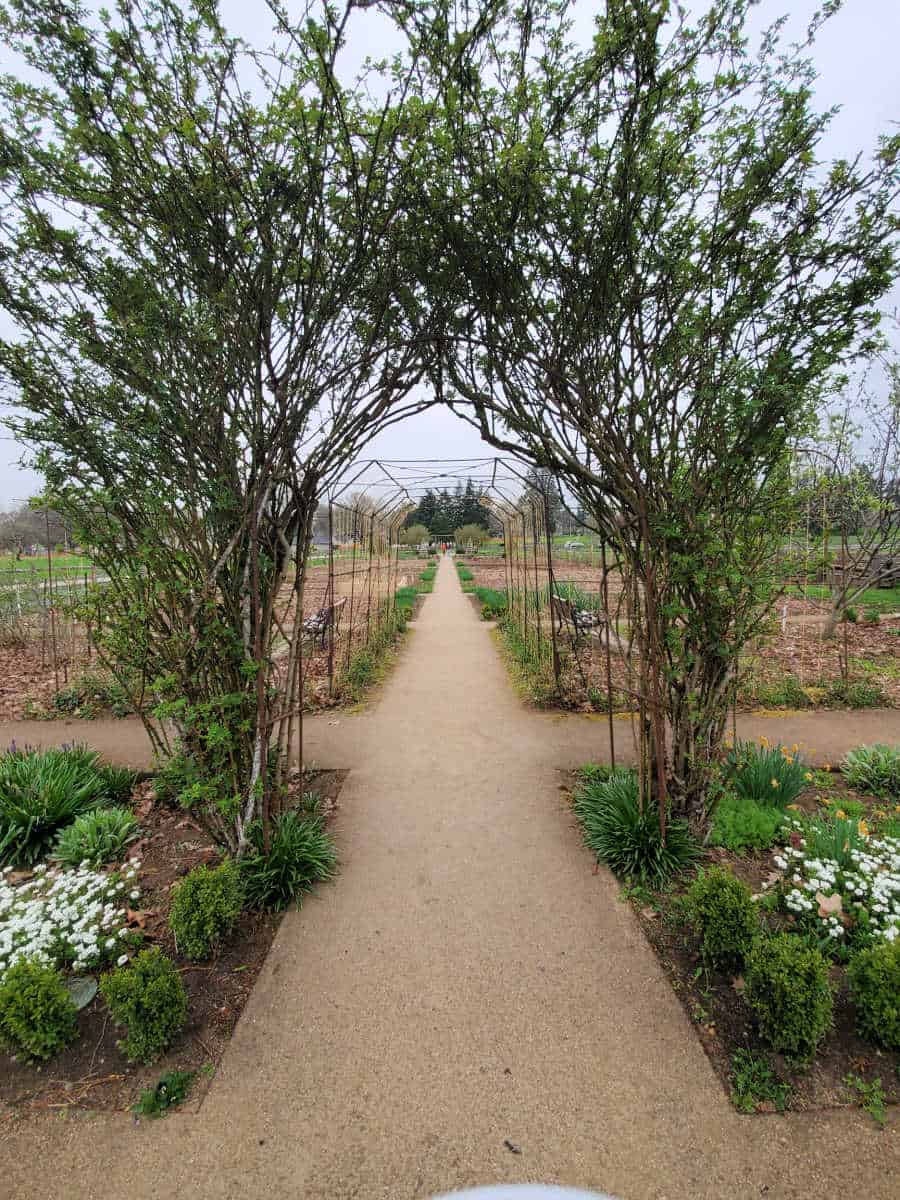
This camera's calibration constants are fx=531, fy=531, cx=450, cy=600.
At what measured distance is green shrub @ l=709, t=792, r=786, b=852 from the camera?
11.0 feet

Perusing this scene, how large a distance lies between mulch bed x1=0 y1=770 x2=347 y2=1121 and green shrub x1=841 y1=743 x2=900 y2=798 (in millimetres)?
4308

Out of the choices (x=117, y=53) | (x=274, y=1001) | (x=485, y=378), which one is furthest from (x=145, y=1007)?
(x=117, y=53)

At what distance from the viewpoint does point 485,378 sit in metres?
3.36

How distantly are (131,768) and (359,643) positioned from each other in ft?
17.5

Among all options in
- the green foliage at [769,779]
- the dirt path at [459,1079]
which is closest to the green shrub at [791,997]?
the dirt path at [459,1079]

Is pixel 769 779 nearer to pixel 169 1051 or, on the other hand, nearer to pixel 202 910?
pixel 202 910

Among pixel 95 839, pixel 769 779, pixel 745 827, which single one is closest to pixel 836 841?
pixel 745 827

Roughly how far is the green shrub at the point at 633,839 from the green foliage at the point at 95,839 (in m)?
2.99

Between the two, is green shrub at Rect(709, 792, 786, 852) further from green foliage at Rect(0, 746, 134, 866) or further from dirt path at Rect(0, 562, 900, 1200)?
green foliage at Rect(0, 746, 134, 866)

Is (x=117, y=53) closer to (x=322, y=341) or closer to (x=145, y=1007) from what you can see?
(x=322, y=341)

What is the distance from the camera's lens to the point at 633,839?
3.22m

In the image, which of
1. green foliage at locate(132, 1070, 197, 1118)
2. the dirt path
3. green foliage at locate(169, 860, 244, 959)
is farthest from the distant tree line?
green foliage at locate(132, 1070, 197, 1118)

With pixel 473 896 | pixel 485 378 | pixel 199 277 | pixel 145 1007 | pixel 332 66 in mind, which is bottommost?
pixel 473 896

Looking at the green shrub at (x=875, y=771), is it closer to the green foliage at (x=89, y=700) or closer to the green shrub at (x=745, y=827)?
the green shrub at (x=745, y=827)
